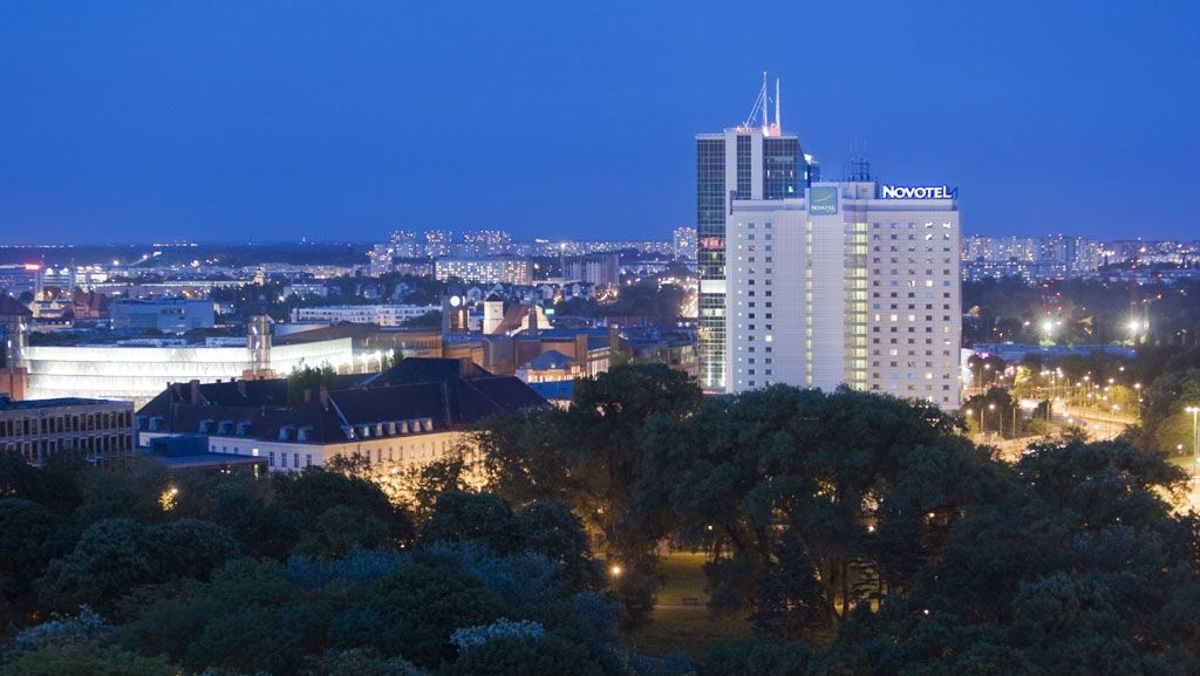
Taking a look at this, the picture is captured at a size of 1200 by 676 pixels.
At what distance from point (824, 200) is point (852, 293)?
3.38 meters

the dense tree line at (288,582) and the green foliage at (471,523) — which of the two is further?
the green foliage at (471,523)

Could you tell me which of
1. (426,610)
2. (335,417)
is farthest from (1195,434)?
(426,610)

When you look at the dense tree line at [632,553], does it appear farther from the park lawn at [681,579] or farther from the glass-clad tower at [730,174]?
the glass-clad tower at [730,174]

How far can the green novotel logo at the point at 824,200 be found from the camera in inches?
2242

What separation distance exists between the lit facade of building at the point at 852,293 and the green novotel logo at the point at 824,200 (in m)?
0.03

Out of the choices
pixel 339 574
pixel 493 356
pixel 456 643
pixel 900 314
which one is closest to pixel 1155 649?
pixel 456 643

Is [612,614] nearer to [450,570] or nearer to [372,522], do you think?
[450,570]

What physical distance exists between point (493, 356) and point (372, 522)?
4639cm

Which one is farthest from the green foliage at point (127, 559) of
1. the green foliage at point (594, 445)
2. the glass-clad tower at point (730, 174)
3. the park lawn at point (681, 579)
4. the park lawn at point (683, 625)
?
the glass-clad tower at point (730, 174)

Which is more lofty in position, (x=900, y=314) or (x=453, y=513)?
(x=900, y=314)

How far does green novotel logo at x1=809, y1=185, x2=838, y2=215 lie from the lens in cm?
5694

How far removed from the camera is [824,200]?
57188 mm

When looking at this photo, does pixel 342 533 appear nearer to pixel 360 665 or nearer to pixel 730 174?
pixel 360 665

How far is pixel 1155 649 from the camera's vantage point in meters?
19.8
